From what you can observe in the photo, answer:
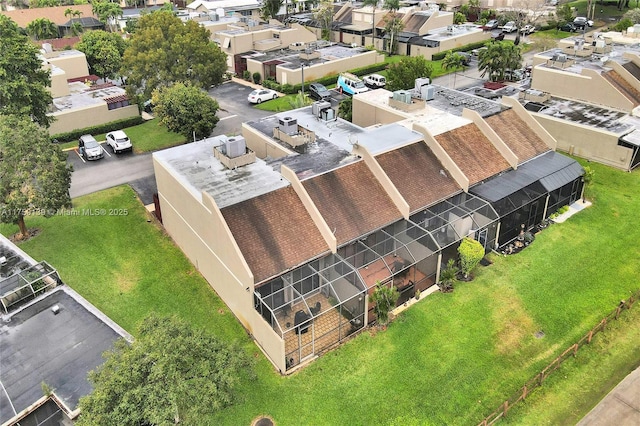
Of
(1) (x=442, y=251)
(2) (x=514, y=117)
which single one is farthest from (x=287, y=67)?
(1) (x=442, y=251)

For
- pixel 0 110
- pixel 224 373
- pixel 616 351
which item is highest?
pixel 0 110

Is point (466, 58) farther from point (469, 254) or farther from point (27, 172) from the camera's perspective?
point (27, 172)

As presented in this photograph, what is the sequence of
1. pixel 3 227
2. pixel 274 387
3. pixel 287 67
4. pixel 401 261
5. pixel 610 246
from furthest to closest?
1. pixel 287 67
2. pixel 3 227
3. pixel 610 246
4. pixel 401 261
5. pixel 274 387

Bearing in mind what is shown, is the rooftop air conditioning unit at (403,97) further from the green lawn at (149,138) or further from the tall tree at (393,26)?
the tall tree at (393,26)

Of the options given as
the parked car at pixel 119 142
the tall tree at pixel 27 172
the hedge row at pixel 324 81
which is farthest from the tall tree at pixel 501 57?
the tall tree at pixel 27 172

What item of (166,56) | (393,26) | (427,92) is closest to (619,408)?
(427,92)

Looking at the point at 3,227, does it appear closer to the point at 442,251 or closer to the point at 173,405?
the point at 173,405

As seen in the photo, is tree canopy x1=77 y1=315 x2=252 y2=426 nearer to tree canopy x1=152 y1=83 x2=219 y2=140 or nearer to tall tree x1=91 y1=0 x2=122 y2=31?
tree canopy x1=152 y1=83 x2=219 y2=140
